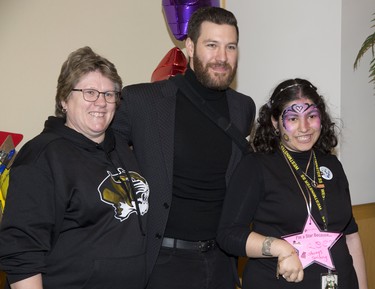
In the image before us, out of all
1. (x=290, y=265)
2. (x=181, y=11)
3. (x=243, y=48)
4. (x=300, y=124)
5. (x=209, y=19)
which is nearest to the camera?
(x=290, y=265)

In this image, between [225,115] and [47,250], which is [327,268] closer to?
[225,115]

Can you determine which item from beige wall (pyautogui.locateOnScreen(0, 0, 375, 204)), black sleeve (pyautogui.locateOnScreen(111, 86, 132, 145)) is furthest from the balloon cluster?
black sleeve (pyautogui.locateOnScreen(111, 86, 132, 145))

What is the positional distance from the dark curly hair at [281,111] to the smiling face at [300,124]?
1.0 inches

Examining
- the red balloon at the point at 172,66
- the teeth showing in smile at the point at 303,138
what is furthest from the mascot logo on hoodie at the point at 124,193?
the red balloon at the point at 172,66

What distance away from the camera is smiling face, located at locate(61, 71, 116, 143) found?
6.01ft

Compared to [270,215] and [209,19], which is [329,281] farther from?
[209,19]

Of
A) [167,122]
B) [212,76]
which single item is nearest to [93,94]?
[167,122]

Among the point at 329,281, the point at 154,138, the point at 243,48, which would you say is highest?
the point at 243,48

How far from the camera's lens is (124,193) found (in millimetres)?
1849

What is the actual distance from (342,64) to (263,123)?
1.16 meters

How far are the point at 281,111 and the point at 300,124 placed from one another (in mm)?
98

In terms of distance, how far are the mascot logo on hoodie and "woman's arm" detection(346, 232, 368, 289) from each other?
0.91m

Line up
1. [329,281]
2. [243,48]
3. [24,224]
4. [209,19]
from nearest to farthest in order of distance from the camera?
[24,224] < [329,281] < [209,19] < [243,48]

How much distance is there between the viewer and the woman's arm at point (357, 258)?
85.0 inches
